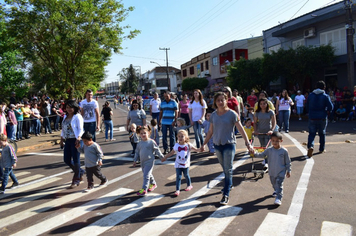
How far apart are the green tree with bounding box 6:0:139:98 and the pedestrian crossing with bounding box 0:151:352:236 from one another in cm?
1391

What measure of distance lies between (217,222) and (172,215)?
0.75 metres

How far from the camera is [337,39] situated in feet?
73.0

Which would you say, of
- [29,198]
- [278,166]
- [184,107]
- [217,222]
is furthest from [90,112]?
[278,166]

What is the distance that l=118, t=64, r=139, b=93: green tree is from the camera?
11381 cm

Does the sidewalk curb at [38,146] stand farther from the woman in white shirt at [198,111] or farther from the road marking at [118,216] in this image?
the road marking at [118,216]

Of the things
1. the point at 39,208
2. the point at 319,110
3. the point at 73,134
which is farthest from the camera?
the point at 319,110

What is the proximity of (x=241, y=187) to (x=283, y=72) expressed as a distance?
1908cm

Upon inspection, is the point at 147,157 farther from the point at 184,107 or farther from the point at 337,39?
the point at 337,39

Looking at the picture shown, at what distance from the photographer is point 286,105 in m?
12.3

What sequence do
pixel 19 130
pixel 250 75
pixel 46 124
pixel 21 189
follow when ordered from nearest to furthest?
pixel 21 189, pixel 19 130, pixel 46 124, pixel 250 75

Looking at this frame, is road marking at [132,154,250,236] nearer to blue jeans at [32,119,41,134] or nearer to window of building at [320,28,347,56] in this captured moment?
blue jeans at [32,119,41,134]

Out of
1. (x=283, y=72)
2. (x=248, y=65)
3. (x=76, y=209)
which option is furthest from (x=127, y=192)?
(x=248, y=65)

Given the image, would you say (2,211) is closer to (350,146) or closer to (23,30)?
(350,146)

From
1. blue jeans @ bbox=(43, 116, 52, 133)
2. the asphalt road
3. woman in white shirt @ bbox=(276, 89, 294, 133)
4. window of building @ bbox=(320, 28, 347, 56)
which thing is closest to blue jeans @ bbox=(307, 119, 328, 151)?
the asphalt road
